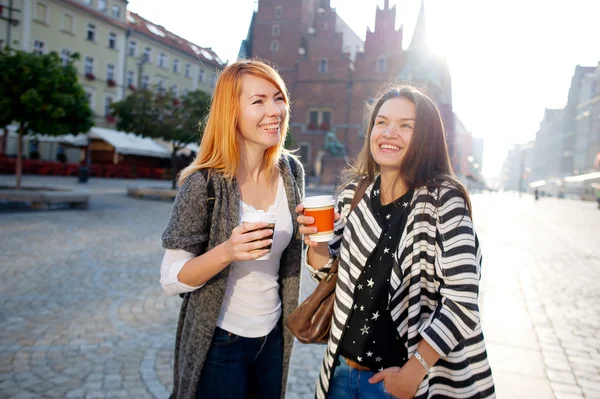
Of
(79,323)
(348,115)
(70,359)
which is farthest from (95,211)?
(348,115)

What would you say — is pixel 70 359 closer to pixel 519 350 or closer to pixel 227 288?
pixel 227 288

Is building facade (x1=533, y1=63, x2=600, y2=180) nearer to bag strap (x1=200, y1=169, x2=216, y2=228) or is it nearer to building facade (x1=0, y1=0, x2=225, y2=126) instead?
building facade (x1=0, y1=0, x2=225, y2=126)

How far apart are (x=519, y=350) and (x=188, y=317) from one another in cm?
360

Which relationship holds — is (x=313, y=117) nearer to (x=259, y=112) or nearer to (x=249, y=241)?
(x=259, y=112)

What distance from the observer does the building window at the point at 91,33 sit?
109 feet

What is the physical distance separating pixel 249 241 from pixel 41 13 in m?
34.7

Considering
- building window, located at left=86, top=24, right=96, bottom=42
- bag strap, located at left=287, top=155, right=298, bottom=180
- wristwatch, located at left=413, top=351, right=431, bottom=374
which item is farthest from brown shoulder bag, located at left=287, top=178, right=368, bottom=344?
building window, located at left=86, top=24, right=96, bottom=42

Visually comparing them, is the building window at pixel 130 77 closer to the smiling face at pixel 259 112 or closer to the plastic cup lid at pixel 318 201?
the smiling face at pixel 259 112

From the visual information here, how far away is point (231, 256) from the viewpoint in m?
1.58

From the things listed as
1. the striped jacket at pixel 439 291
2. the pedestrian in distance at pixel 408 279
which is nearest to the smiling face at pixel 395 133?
the pedestrian in distance at pixel 408 279

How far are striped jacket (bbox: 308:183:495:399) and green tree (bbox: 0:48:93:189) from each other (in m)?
12.6

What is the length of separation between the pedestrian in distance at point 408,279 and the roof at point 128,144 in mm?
31570

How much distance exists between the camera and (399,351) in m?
1.69

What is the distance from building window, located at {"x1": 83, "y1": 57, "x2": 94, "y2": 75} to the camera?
33812 mm
